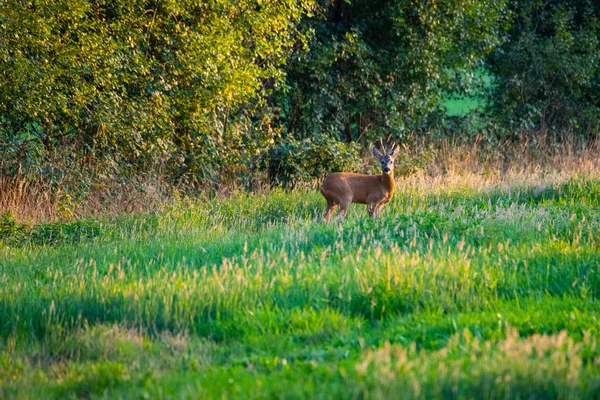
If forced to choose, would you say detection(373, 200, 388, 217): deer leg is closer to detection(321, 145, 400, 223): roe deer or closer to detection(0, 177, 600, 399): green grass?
detection(321, 145, 400, 223): roe deer

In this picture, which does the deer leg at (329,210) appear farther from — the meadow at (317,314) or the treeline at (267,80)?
the treeline at (267,80)

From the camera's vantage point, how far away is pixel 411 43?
19.7 metres

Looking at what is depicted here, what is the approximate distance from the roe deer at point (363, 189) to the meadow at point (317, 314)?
2.43 meters

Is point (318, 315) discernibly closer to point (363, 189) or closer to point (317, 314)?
point (317, 314)

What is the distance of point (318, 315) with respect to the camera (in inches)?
257

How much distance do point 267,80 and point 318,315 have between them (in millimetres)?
13438

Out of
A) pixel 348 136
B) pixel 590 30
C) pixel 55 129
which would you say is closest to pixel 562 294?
pixel 55 129

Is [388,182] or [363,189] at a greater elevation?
[388,182]

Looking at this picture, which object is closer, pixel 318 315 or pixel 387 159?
pixel 318 315

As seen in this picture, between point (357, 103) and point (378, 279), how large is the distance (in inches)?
549

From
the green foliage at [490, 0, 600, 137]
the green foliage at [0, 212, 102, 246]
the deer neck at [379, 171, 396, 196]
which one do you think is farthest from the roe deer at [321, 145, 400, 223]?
the green foliage at [490, 0, 600, 137]

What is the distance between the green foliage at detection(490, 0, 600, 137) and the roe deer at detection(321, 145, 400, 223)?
11.3 m

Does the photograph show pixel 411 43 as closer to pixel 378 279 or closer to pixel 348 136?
pixel 348 136

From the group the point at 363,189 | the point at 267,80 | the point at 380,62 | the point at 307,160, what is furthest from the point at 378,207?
the point at 380,62
